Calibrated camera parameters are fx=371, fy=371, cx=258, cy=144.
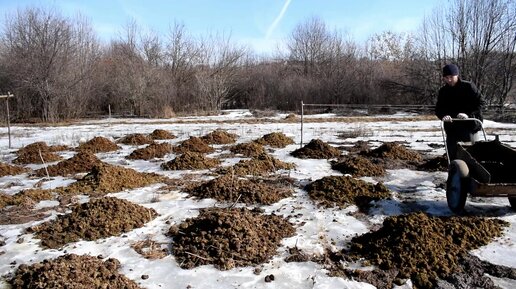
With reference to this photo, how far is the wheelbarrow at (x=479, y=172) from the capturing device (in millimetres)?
4508

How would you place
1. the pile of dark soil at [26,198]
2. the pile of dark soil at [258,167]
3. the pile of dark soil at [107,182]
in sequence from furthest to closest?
the pile of dark soil at [258,167] → the pile of dark soil at [107,182] → the pile of dark soil at [26,198]

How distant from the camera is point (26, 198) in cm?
604

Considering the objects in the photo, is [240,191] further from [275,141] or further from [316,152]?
[275,141]

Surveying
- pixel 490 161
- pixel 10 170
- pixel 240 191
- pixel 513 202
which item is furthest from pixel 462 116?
pixel 10 170

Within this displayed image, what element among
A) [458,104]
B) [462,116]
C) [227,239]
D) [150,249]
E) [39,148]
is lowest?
[150,249]

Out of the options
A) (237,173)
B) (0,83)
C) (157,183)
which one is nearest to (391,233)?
(237,173)

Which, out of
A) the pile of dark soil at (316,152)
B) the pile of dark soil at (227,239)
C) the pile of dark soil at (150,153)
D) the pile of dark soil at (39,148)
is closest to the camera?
the pile of dark soil at (227,239)

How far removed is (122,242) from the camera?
4.50m

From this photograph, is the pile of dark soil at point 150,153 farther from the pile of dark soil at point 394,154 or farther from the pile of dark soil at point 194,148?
the pile of dark soil at point 394,154

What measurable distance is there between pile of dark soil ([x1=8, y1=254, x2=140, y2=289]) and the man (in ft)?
15.7

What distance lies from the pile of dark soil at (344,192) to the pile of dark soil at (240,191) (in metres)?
0.50

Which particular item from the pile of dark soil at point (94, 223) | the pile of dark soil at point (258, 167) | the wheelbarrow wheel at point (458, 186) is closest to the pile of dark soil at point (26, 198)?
the pile of dark soil at point (94, 223)

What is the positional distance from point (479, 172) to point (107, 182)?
5971 mm

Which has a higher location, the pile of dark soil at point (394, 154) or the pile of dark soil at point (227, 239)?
the pile of dark soil at point (394, 154)
